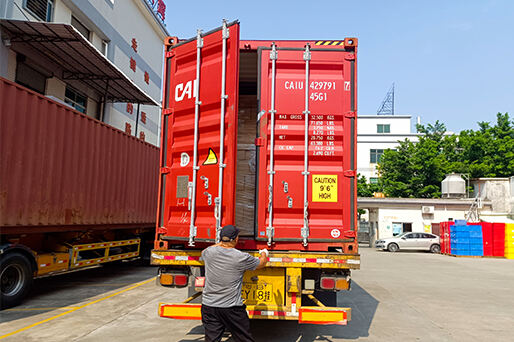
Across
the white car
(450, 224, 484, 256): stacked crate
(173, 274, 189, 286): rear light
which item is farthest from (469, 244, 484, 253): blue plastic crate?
(173, 274, 189, 286): rear light

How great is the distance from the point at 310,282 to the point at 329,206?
1.03 metres

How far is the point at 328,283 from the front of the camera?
16.7ft

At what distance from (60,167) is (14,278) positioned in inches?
90.6

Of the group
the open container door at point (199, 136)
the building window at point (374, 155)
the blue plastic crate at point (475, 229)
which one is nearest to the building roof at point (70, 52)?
the open container door at point (199, 136)

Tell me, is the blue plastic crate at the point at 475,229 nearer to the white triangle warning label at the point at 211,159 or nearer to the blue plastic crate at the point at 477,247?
the blue plastic crate at the point at 477,247

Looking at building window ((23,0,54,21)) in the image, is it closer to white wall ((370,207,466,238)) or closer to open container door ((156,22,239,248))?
open container door ((156,22,239,248))

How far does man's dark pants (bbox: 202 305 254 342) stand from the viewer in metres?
3.93

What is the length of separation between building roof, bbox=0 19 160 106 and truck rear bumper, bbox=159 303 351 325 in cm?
835

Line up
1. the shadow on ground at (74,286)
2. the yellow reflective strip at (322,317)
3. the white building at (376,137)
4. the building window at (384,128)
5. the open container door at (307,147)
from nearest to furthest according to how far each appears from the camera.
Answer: the yellow reflective strip at (322,317) < the open container door at (307,147) < the shadow on ground at (74,286) < the white building at (376,137) < the building window at (384,128)

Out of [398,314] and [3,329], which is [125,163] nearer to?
[3,329]

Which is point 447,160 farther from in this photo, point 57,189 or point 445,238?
point 57,189

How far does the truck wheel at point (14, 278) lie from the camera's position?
711 centimetres

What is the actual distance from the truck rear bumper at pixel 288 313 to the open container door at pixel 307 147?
0.83 metres

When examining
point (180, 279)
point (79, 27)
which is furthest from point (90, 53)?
point (180, 279)
